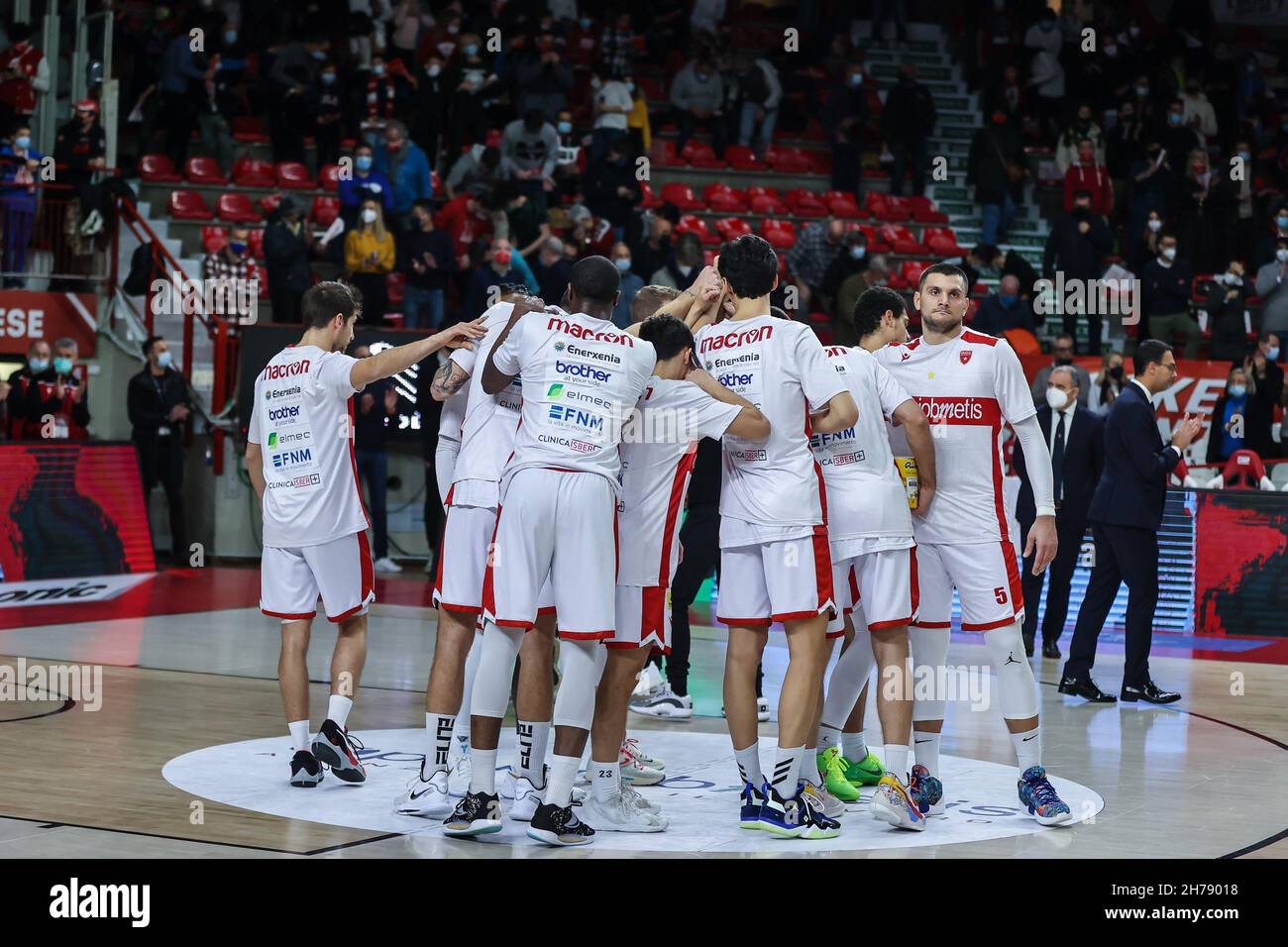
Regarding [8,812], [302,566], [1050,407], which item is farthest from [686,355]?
[1050,407]

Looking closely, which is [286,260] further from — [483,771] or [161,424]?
[483,771]

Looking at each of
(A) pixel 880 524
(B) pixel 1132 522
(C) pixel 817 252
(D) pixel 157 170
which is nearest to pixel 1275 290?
(C) pixel 817 252

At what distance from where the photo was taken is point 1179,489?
13281 mm

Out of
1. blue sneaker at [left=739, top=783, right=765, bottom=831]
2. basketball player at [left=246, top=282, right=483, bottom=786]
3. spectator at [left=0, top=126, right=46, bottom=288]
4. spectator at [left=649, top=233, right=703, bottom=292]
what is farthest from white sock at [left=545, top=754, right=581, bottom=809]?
spectator at [left=0, top=126, right=46, bottom=288]

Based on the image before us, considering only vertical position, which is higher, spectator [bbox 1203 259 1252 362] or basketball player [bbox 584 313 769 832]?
spectator [bbox 1203 259 1252 362]

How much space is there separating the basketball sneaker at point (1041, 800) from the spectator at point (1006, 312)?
12105 millimetres

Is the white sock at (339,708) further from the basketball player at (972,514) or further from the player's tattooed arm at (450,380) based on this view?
the basketball player at (972,514)

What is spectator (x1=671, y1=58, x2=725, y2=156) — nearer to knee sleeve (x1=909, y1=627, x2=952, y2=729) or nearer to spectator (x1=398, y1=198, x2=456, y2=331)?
spectator (x1=398, y1=198, x2=456, y2=331)

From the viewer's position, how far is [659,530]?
627cm

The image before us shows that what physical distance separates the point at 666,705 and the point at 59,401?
9197 mm

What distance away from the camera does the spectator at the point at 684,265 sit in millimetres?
15625

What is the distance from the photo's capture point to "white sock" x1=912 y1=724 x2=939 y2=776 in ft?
21.9

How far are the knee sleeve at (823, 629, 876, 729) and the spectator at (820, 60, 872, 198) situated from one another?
16.1 meters

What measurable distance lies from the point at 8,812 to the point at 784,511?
127 inches
